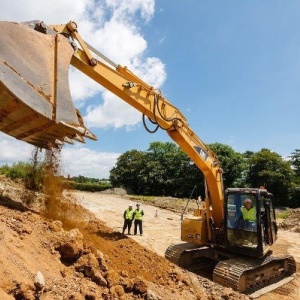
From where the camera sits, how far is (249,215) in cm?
759

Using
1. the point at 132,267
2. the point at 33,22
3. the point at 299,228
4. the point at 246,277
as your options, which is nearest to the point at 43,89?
the point at 33,22

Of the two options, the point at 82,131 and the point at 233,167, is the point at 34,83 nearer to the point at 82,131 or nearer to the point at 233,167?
the point at 82,131

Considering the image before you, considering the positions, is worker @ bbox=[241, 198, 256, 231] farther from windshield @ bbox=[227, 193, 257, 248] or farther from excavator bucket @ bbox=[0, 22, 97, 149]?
excavator bucket @ bbox=[0, 22, 97, 149]

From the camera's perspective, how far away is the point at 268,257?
827 centimetres

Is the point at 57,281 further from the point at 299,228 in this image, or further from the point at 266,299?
the point at 299,228

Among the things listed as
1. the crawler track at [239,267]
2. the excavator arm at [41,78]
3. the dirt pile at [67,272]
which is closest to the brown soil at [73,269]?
the dirt pile at [67,272]

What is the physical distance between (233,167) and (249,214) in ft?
109

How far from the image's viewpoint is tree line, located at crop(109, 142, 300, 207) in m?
37.5

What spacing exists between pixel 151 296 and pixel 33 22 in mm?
4253

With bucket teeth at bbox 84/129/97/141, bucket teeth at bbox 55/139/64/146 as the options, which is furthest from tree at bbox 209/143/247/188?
bucket teeth at bbox 84/129/97/141

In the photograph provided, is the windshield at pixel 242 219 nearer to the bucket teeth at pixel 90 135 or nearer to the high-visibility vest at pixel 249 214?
the high-visibility vest at pixel 249 214

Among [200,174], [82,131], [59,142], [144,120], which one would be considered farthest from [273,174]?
[82,131]

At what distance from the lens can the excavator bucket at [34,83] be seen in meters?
3.90

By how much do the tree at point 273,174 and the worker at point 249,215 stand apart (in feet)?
100
